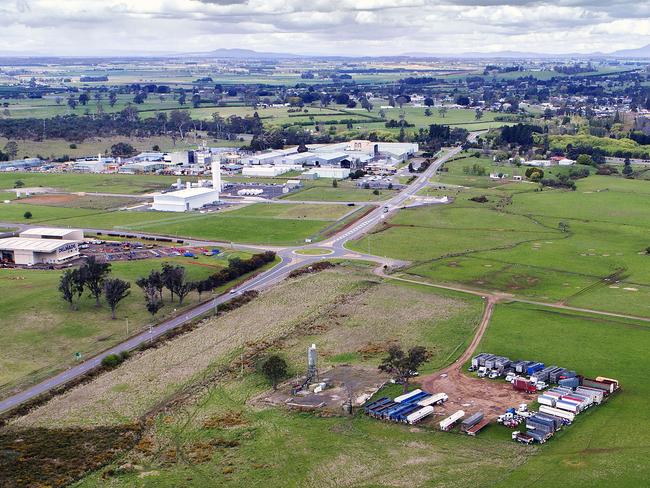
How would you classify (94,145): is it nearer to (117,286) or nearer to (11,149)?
(11,149)

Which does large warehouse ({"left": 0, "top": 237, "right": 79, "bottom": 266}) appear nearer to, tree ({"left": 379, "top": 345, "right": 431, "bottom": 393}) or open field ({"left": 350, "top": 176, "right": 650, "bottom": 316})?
open field ({"left": 350, "top": 176, "right": 650, "bottom": 316})

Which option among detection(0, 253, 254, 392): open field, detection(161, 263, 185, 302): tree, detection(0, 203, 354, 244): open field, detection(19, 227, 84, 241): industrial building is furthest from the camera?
detection(0, 203, 354, 244): open field

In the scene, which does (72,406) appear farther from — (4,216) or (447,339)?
(4,216)

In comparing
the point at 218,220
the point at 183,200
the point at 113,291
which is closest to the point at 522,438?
the point at 113,291

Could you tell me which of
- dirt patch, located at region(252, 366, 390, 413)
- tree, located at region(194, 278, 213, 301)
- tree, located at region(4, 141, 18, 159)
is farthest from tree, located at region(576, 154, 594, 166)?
tree, located at region(4, 141, 18, 159)

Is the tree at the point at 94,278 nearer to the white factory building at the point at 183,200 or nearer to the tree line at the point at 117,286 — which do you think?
the tree line at the point at 117,286

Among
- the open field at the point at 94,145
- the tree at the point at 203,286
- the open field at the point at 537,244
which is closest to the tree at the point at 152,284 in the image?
the tree at the point at 203,286
